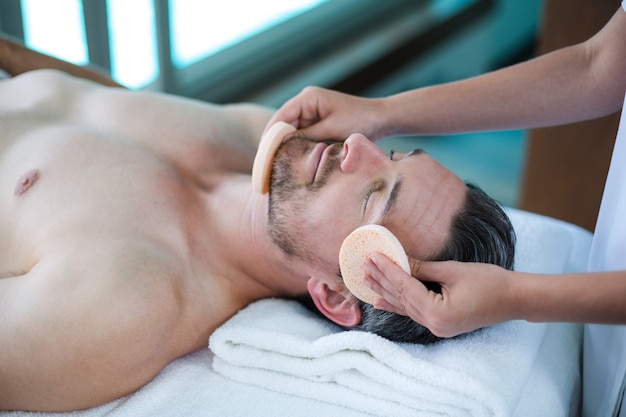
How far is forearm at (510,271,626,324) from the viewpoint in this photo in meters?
0.97

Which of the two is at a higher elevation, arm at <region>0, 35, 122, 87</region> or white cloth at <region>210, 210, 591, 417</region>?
arm at <region>0, 35, 122, 87</region>

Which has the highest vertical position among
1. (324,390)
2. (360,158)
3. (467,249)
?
(360,158)

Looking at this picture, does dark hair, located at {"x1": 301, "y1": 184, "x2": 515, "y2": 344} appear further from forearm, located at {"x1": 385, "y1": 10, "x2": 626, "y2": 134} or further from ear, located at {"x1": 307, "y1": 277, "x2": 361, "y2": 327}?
forearm, located at {"x1": 385, "y1": 10, "x2": 626, "y2": 134}

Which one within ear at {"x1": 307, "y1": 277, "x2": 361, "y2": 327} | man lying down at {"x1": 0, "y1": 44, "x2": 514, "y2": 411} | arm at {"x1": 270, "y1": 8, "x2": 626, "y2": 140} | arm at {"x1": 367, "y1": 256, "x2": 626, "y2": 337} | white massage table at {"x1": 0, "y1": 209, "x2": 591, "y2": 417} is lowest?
white massage table at {"x1": 0, "y1": 209, "x2": 591, "y2": 417}

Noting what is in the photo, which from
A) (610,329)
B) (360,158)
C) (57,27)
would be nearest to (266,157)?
(360,158)

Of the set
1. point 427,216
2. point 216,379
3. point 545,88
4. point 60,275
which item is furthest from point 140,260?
point 545,88

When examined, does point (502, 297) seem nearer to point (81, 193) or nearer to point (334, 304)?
point (334, 304)

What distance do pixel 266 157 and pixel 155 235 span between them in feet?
0.88

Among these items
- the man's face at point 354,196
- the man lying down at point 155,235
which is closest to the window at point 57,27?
the man lying down at point 155,235

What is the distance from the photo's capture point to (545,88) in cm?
138

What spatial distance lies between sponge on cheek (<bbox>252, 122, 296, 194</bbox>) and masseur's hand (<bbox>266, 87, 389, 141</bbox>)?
3.2 inches

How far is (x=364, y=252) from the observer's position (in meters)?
1.14

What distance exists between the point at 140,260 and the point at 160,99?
56 centimetres

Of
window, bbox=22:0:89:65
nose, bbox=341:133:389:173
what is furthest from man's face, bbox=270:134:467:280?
window, bbox=22:0:89:65
